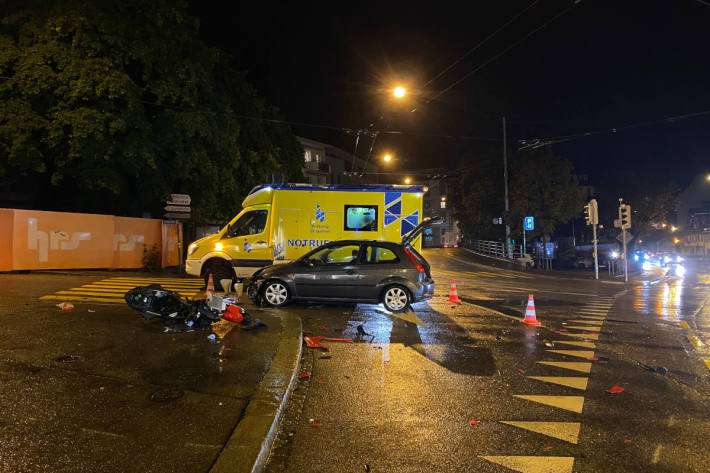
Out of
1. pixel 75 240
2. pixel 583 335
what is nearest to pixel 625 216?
pixel 583 335

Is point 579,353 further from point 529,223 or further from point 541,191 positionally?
point 541,191

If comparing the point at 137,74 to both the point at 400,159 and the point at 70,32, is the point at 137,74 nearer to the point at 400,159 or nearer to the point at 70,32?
the point at 70,32

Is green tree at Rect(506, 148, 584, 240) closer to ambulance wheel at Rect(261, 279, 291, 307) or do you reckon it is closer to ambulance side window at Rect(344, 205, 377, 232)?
ambulance side window at Rect(344, 205, 377, 232)

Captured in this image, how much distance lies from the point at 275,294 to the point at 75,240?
10977mm

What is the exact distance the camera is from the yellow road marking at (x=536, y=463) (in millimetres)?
3344

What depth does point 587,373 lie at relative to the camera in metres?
5.73

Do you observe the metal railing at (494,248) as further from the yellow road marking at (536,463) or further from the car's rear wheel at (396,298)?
the yellow road marking at (536,463)

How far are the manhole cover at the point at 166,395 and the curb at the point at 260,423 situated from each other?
2.39 ft

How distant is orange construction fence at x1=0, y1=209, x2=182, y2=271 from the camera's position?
14.8m

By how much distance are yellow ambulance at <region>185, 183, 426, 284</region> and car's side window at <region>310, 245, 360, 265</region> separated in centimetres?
220

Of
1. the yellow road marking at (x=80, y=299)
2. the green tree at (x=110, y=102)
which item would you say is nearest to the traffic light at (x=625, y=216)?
the green tree at (x=110, y=102)

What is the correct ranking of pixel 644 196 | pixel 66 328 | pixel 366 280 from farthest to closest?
1. pixel 644 196
2. pixel 366 280
3. pixel 66 328

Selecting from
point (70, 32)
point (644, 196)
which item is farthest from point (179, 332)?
point (644, 196)

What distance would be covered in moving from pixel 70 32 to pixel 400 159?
52933mm
